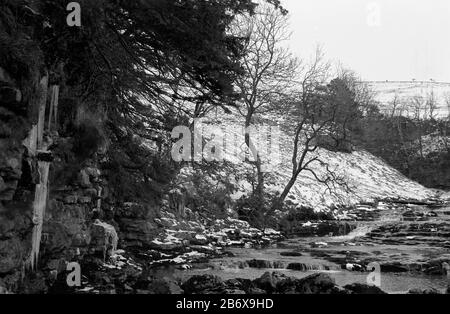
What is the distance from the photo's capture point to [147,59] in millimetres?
7992

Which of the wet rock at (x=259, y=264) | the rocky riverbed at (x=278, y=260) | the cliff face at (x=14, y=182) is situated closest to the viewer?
the cliff face at (x=14, y=182)

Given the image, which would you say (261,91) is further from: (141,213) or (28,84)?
(28,84)

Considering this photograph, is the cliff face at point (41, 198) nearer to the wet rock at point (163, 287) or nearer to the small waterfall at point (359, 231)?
the wet rock at point (163, 287)

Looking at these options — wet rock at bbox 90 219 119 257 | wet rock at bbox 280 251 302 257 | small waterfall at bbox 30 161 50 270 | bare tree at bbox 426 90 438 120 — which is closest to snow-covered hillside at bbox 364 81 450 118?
bare tree at bbox 426 90 438 120

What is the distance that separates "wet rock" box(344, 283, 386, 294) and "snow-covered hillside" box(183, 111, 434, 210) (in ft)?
32.4

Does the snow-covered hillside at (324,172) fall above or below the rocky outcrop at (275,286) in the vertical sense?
above

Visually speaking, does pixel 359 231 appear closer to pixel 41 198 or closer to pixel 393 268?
pixel 393 268

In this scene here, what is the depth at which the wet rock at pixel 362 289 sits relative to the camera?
9.94 metres

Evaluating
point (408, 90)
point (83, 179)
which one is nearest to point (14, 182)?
point (83, 179)

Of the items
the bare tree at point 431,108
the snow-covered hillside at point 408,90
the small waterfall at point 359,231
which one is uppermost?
the snow-covered hillside at point 408,90

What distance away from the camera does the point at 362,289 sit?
33.0ft

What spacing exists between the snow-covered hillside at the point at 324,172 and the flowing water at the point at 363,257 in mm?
3276

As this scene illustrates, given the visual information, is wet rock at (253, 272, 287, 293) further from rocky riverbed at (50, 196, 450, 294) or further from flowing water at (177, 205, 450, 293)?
flowing water at (177, 205, 450, 293)

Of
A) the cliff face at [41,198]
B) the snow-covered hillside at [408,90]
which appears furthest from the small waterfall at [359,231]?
the snow-covered hillside at [408,90]
